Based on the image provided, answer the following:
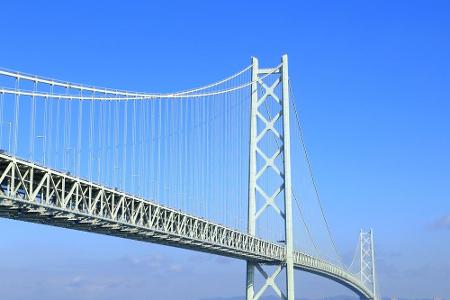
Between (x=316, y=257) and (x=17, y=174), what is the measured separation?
150ft

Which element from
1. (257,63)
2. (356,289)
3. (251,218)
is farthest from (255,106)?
(356,289)

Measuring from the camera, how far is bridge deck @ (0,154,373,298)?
28.7 m

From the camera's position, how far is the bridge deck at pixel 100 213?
94.0 feet

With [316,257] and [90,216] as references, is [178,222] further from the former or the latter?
[316,257]

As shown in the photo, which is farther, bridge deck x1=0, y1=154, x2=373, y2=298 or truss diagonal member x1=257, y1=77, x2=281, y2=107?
truss diagonal member x1=257, y1=77, x2=281, y2=107

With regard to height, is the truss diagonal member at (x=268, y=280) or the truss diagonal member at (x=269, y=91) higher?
the truss diagonal member at (x=269, y=91)

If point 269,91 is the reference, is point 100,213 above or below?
below

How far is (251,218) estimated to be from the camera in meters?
53.9

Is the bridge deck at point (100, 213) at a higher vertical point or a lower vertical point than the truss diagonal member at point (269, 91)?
lower

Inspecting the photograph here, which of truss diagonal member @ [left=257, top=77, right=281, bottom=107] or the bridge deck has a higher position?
truss diagonal member @ [left=257, top=77, right=281, bottom=107]

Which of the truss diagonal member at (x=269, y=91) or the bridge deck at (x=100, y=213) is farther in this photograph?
the truss diagonal member at (x=269, y=91)

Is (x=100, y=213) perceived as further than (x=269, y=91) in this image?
No

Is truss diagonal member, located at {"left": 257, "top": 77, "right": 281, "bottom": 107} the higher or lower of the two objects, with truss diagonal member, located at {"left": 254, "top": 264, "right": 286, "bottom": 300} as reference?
higher

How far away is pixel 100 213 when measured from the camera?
3359 centimetres
